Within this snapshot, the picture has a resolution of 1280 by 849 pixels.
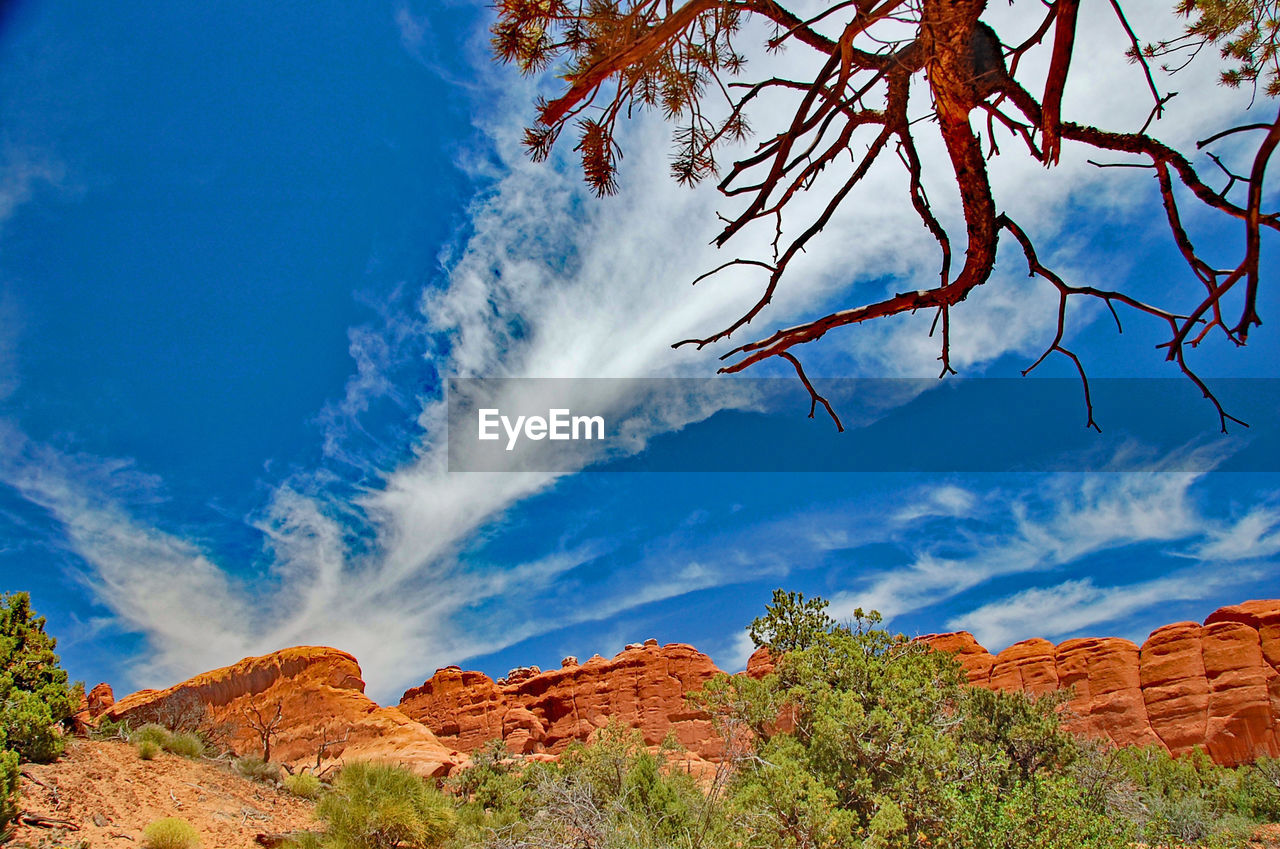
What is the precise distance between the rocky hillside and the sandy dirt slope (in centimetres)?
891

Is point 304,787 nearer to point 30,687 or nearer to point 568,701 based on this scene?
point 30,687

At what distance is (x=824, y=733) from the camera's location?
1077cm

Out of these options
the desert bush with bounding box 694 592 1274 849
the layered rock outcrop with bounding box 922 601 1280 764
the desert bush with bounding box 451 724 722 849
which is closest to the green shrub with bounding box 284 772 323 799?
the desert bush with bounding box 451 724 722 849

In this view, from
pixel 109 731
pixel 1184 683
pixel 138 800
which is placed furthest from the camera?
pixel 1184 683

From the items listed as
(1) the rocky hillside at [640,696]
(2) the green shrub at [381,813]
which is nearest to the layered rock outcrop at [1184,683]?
(1) the rocky hillside at [640,696]

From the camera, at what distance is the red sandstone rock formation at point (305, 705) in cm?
2842

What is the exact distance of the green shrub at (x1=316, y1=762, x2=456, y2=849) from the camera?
967 cm

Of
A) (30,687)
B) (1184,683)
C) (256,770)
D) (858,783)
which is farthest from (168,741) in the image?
(1184,683)

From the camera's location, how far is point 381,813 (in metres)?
9.77

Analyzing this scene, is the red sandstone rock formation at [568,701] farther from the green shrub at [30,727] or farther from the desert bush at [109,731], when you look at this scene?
the green shrub at [30,727]

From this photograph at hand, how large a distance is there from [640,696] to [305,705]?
19.2 m

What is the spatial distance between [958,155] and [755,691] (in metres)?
14.4

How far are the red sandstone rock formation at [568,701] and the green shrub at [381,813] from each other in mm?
28421

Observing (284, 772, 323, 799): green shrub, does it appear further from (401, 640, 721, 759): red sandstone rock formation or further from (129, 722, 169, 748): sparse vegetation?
(401, 640, 721, 759): red sandstone rock formation
